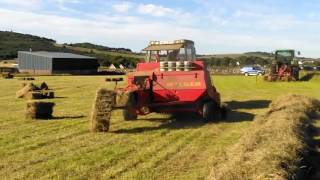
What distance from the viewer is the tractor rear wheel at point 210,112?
55.2 feet

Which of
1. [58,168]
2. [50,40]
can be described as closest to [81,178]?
[58,168]

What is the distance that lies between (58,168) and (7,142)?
3.29 m

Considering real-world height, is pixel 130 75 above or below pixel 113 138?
above

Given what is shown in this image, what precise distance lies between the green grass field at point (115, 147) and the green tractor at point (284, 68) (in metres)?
30.2

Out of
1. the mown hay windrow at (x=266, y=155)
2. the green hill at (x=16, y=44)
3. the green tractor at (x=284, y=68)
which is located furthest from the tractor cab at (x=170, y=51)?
the green hill at (x=16, y=44)

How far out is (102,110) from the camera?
14.3 m

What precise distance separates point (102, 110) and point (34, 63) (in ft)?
225

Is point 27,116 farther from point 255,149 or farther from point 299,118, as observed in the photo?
point 255,149

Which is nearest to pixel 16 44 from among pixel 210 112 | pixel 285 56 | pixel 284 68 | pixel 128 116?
pixel 285 56

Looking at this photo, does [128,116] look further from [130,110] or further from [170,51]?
[170,51]

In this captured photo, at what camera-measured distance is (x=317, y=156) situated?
424 inches

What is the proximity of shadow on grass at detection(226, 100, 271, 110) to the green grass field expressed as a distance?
12.1 ft

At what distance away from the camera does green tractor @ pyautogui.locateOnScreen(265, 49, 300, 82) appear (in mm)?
47906

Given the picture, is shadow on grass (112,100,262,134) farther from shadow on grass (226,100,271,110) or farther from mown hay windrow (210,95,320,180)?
mown hay windrow (210,95,320,180)
